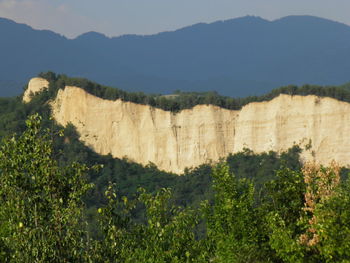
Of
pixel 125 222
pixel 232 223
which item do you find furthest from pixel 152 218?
pixel 232 223

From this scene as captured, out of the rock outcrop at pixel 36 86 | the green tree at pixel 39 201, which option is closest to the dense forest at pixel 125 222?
the green tree at pixel 39 201

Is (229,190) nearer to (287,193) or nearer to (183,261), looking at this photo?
(287,193)

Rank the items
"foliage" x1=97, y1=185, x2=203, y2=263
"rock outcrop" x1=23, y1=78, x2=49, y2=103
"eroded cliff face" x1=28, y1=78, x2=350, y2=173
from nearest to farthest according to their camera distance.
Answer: "foliage" x1=97, y1=185, x2=203, y2=263, "eroded cliff face" x1=28, y1=78, x2=350, y2=173, "rock outcrop" x1=23, y1=78, x2=49, y2=103

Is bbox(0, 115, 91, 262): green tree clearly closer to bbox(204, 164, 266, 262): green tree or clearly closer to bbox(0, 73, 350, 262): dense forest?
bbox(0, 73, 350, 262): dense forest

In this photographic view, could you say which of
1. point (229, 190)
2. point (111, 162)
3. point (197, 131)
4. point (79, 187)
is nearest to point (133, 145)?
point (111, 162)

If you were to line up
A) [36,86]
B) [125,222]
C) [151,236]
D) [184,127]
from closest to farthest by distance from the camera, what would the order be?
[125,222], [151,236], [184,127], [36,86]

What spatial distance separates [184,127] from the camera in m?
58.0

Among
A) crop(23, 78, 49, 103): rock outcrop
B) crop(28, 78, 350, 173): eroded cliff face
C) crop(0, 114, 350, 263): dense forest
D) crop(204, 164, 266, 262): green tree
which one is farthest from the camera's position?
crop(23, 78, 49, 103): rock outcrop

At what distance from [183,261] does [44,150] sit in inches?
189

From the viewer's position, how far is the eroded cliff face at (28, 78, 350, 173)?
5316 cm

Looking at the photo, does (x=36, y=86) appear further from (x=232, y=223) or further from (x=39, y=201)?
(x=39, y=201)

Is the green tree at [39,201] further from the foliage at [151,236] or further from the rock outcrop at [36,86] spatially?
the rock outcrop at [36,86]

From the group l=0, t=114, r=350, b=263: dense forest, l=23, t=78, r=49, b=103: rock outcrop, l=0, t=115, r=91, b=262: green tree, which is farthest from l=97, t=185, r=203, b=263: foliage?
l=23, t=78, r=49, b=103: rock outcrop

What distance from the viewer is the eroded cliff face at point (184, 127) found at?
2093 inches
